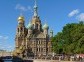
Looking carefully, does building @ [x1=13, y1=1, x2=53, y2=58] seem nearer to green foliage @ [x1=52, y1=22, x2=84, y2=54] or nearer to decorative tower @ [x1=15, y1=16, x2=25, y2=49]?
decorative tower @ [x1=15, y1=16, x2=25, y2=49]

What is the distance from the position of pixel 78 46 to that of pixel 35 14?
9311 cm

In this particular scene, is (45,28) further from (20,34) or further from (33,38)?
(20,34)

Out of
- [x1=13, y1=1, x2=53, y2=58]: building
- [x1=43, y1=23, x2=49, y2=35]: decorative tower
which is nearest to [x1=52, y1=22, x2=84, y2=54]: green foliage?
[x1=13, y1=1, x2=53, y2=58]: building

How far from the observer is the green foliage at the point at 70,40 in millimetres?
95188

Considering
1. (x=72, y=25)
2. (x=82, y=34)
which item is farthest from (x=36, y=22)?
(x=82, y=34)

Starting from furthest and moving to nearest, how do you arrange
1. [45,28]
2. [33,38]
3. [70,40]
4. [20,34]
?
[45,28]
[33,38]
[20,34]
[70,40]

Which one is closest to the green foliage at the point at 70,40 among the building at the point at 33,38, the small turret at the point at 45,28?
the building at the point at 33,38

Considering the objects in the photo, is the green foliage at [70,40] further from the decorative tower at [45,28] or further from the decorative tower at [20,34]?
the decorative tower at [45,28]

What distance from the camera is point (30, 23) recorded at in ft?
594

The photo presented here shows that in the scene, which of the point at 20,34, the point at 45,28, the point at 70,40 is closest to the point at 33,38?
the point at 20,34

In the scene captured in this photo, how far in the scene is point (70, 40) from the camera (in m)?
102

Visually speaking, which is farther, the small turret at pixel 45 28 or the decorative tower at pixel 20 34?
the small turret at pixel 45 28

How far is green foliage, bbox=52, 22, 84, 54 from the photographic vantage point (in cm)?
9519

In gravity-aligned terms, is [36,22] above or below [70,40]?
above
